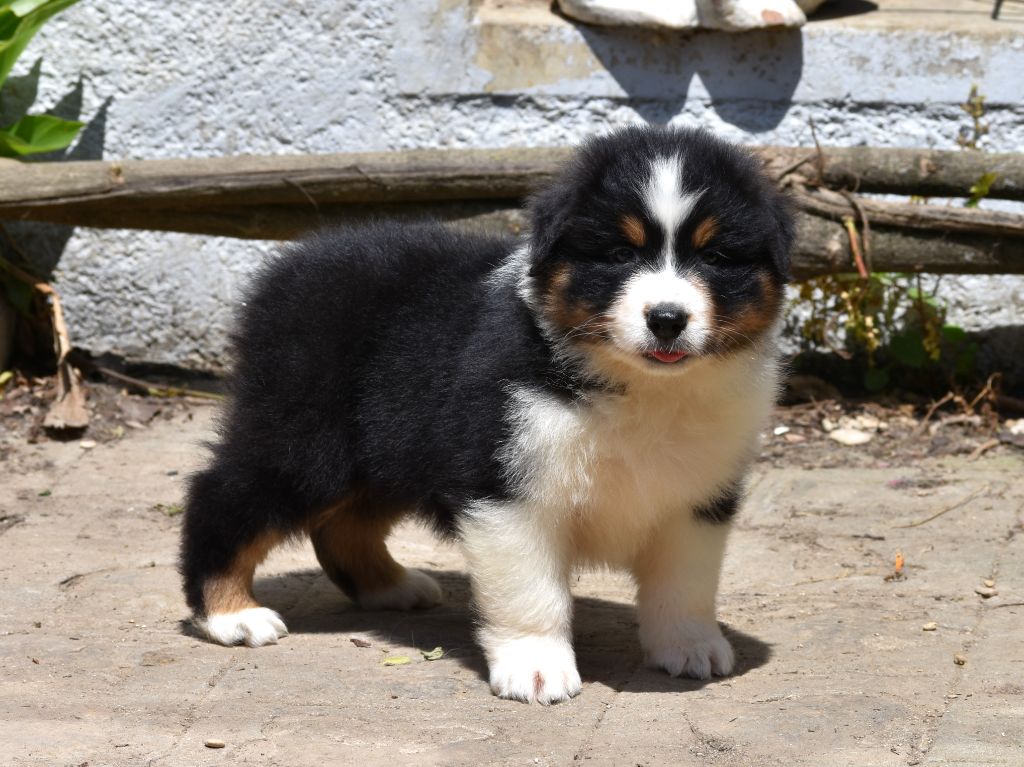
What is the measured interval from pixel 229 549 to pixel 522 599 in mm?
1055

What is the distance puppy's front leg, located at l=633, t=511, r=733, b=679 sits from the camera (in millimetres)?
4172

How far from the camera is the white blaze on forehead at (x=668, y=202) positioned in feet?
12.0

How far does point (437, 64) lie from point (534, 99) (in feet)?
1.75

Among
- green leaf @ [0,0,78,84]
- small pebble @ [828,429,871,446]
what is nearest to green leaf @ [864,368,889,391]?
small pebble @ [828,429,871,446]

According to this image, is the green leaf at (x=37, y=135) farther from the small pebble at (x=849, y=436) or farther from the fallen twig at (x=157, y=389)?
the small pebble at (x=849, y=436)

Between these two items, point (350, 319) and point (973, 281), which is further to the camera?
point (973, 281)

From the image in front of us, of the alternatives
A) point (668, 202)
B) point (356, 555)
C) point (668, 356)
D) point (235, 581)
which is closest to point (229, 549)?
point (235, 581)

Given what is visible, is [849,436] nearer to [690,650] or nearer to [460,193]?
[460,193]

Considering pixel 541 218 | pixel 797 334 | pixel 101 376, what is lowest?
pixel 101 376

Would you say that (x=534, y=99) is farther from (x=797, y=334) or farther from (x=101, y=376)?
(x=101, y=376)

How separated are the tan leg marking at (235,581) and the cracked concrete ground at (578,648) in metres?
A: 0.15

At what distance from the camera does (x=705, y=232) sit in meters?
3.70

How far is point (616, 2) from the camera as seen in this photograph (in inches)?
282

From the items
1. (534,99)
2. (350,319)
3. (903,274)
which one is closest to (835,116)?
(903,274)
